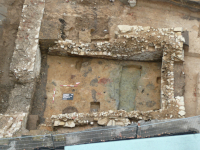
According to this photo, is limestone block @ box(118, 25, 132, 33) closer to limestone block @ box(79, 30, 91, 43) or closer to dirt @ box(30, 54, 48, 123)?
limestone block @ box(79, 30, 91, 43)

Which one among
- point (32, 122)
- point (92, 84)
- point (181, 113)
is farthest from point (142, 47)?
point (32, 122)

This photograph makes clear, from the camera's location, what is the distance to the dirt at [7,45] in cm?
654

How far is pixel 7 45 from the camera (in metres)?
7.02

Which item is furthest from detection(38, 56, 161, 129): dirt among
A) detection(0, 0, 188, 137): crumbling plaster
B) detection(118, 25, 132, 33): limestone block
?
detection(118, 25, 132, 33): limestone block

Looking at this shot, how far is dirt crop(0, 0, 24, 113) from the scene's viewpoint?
6535mm

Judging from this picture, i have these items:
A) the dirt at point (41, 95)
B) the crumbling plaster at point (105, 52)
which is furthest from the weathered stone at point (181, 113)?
the dirt at point (41, 95)

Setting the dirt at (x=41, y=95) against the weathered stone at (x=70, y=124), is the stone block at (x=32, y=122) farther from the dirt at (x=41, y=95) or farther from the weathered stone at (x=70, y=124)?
the weathered stone at (x=70, y=124)

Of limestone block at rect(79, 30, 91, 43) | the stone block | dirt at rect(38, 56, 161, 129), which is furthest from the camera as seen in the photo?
limestone block at rect(79, 30, 91, 43)

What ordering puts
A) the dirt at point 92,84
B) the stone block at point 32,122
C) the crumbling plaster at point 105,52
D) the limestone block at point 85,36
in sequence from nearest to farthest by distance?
the stone block at point 32,122, the crumbling plaster at point 105,52, the dirt at point 92,84, the limestone block at point 85,36

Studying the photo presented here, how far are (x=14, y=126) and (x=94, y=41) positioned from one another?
12.1 ft

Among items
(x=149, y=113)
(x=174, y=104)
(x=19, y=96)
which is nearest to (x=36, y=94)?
(x=19, y=96)

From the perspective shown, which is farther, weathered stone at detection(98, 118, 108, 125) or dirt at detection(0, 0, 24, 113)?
dirt at detection(0, 0, 24, 113)

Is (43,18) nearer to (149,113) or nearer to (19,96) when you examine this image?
(19,96)

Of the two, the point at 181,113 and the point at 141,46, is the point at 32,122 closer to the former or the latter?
the point at 141,46
